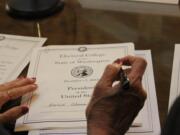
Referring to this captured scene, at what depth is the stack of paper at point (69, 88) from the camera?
0.87m

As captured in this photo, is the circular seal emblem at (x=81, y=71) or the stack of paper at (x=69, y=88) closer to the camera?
the stack of paper at (x=69, y=88)

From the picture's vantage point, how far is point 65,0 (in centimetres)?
134

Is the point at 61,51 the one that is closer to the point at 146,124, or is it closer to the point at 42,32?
the point at 42,32

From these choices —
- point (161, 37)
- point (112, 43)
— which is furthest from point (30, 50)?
point (161, 37)

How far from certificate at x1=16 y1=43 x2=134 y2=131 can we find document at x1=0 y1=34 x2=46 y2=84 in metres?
0.04

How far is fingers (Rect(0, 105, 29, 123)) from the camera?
896 millimetres

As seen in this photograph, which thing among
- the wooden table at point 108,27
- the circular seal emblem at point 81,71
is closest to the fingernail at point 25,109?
the circular seal emblem at point 81,71

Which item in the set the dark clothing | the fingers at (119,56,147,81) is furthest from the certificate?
the dark clothing

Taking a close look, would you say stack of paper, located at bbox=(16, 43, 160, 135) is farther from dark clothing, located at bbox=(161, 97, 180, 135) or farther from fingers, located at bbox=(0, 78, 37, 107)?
dark clothing, located at bbox=(161, 97, 180, 135)

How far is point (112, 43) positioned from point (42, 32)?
228 millimetres

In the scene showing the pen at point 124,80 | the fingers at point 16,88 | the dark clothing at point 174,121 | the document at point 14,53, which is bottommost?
the dark clothing at point 174,121

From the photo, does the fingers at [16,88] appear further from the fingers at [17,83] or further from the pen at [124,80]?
the pen at [124,80]

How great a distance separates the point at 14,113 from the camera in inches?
35.3

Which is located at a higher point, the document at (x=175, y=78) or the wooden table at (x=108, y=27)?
the wooden table at (x=108, y=27)
